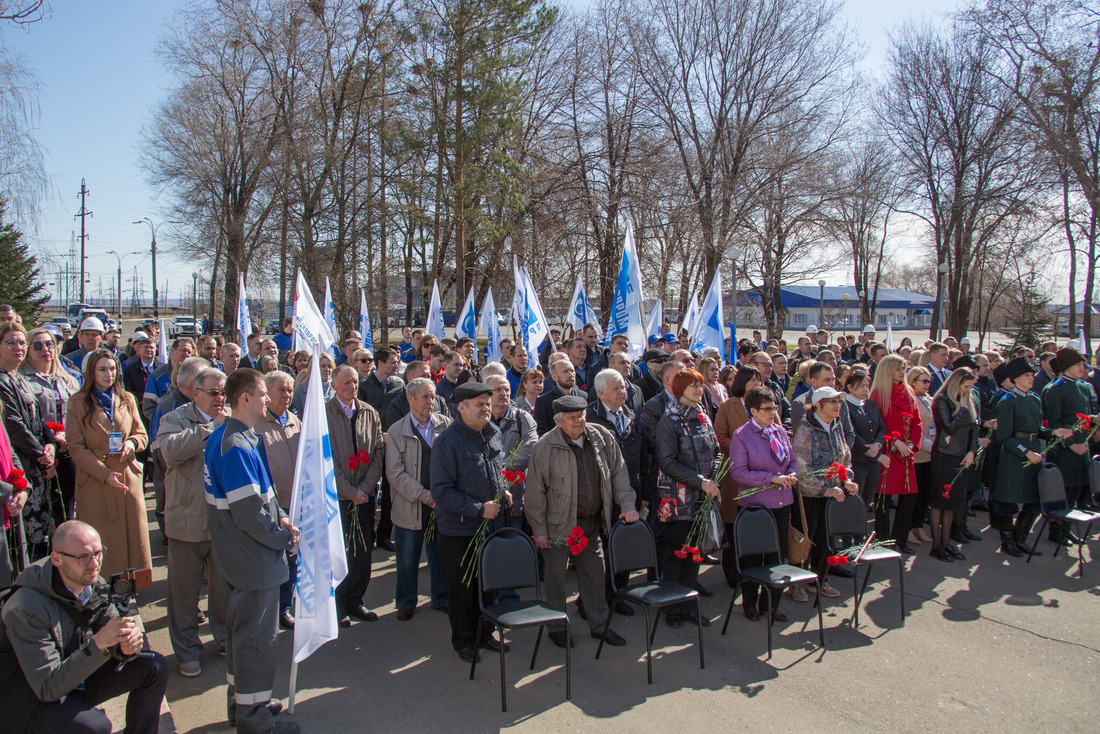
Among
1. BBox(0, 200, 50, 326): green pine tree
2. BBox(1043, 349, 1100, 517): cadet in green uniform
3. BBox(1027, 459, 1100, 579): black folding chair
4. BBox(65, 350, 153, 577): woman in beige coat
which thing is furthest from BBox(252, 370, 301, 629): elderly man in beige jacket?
BBox(0, 200, 50, 326): green pine tree

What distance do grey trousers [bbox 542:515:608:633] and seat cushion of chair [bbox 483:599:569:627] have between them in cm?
36

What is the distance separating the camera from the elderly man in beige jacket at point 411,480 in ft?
17.4

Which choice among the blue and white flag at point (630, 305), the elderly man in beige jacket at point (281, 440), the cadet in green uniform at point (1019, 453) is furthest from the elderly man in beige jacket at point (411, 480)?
the cadet in green uniform at point (1019, 453)

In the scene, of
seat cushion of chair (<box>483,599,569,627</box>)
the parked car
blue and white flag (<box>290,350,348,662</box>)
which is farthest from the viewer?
the parked car

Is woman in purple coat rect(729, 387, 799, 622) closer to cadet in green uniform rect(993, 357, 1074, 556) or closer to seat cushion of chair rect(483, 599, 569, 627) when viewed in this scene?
seat cushion of chair rect(483, 599, 569, 627)

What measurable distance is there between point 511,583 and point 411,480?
1.17 m

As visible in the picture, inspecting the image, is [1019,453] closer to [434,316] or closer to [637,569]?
[637,569]

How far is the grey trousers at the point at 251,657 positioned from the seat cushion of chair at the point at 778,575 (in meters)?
3.30

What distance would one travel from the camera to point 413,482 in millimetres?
5223

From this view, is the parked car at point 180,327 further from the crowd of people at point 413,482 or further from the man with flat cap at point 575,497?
the man with flat cap at point 575,497

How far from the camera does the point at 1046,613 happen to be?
5.67m

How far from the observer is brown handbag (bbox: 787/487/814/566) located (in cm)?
557

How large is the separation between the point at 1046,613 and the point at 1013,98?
25001 mm

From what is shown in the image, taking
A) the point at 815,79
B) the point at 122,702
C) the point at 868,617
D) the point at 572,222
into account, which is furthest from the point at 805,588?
the point at 815,79
